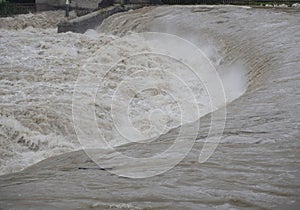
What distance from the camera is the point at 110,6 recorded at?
17000mm

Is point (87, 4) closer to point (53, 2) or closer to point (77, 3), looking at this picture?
point (77, 3)

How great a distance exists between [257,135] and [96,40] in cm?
889

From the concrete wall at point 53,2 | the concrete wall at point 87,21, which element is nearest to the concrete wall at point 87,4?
the concrete wall at point 53,2

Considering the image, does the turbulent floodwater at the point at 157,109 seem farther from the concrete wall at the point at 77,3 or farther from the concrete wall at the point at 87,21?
the concrete wall at the point at 77,3

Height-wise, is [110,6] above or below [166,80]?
above

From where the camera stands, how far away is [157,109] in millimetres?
7312

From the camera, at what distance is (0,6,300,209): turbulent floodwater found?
3.16 meters

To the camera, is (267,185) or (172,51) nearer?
(267,185)

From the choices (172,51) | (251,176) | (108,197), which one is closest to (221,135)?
(251,176)

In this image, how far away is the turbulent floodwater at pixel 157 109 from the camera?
3162 mm

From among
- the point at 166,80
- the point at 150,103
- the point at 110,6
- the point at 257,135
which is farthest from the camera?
the point at 110,6

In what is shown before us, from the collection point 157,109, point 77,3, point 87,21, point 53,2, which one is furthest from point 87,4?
point 157,109

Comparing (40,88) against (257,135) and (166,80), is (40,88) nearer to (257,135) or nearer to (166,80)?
(166,80)

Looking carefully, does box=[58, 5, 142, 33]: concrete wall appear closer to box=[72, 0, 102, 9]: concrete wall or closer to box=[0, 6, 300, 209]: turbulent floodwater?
box=[0, 6, 300, 209]: turbulent floodwater
